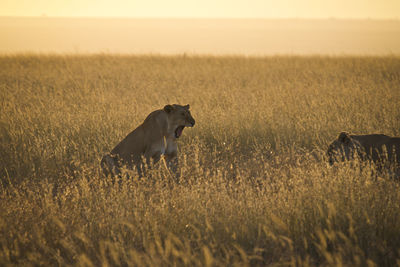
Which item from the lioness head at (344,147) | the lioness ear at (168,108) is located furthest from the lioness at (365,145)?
the lioness ear at (168,108)

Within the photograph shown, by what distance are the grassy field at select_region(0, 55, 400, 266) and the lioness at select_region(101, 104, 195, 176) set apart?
0.29 meters

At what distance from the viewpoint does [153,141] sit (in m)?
5.65

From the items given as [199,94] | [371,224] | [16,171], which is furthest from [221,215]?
[199,94]

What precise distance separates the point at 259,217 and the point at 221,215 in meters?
0.40

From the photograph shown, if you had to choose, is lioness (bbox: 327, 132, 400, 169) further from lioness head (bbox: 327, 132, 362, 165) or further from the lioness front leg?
the lioness front leg

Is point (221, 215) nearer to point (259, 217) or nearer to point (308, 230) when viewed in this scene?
point (259, 217)

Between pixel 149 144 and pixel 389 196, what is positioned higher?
pixel 149 144

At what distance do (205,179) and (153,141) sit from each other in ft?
3.36

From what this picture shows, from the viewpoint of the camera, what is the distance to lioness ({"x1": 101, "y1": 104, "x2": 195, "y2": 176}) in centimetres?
566

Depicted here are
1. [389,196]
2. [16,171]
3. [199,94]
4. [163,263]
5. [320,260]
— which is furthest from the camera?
[199,94]

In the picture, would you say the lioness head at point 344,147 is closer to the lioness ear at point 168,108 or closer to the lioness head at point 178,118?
the lioness head at point 178,118

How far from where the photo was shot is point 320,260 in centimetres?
376

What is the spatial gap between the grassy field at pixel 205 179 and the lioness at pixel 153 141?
0.96 ft

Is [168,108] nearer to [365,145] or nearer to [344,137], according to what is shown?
[344,137]
